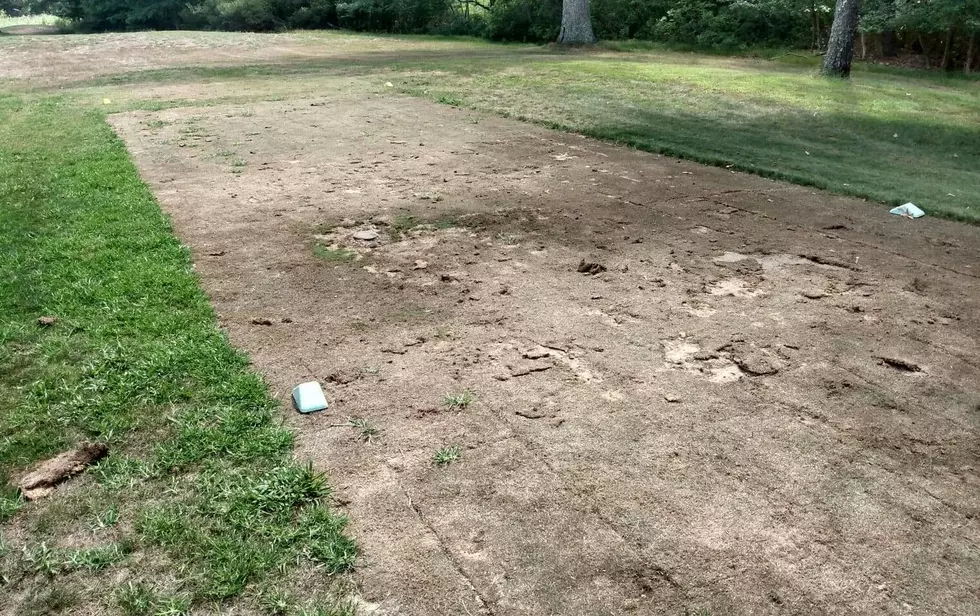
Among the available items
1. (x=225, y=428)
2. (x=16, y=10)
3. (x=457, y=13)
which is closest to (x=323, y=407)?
(x=225, y=428)

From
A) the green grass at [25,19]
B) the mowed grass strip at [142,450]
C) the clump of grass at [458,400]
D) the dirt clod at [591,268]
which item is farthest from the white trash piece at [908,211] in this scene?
the green grass at [25,19]

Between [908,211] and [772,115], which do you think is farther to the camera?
[772,115]

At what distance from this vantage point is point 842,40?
14008 mm

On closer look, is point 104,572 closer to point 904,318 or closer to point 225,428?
point 225,428

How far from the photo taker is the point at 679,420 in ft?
9.73

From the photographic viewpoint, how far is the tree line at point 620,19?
17188 millimetres

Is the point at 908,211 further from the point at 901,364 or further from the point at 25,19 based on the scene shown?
the point at 25,19

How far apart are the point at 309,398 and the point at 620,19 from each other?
24.4 metres

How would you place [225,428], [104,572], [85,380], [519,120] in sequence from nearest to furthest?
[104,572] → [225,428] → [85,380] → [519,120]

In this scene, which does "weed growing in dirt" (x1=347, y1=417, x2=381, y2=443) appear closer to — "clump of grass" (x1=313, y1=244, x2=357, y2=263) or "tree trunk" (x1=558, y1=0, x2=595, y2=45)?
"clump of grass" (x1=313, y1=244, x2=357, y2=263)

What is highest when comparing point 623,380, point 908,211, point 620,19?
point 620,19

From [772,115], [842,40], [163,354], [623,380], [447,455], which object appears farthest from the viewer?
[842,40]

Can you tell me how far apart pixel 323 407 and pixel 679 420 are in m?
1.42

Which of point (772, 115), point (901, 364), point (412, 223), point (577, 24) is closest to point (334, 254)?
point (412, 223)
